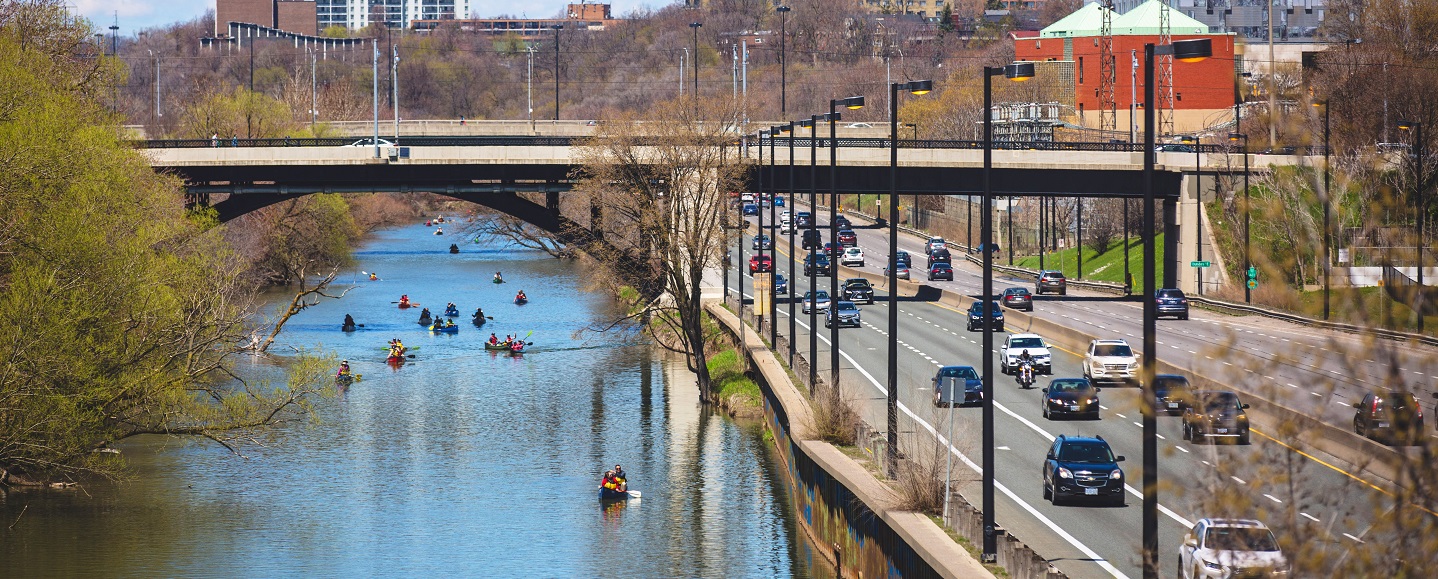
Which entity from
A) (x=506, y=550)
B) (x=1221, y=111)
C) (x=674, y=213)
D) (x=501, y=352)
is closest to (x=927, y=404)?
(x=506, y=550)

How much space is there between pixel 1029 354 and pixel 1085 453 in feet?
70.0

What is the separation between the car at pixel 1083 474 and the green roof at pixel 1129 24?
10243 centimetres

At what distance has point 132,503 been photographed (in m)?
39.8

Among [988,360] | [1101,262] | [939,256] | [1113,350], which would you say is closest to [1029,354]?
[1113,350]

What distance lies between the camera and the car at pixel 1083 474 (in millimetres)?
30078

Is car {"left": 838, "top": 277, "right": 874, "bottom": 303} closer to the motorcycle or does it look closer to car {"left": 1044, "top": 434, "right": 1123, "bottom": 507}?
the motorcycle

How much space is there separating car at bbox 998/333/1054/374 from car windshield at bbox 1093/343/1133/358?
2.82 m

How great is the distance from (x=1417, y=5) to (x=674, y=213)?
6331cm

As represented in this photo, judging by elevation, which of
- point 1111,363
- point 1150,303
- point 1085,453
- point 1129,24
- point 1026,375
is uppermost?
point 1129,24

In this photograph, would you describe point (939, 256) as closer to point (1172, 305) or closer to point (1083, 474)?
point (1172, 305)

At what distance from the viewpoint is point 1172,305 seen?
6881cm

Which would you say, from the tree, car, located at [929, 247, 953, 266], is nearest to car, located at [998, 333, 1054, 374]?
the tree

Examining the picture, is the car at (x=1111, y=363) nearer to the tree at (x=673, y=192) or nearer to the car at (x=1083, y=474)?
the tree at (x=673, y=192)

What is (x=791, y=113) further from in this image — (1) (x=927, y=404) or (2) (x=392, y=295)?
(1) (x=927, y=404)
